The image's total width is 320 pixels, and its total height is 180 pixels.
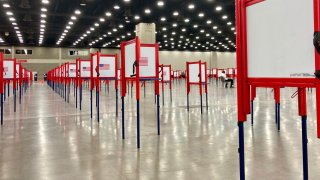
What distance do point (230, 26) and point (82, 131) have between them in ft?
90.9

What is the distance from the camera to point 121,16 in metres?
24.4

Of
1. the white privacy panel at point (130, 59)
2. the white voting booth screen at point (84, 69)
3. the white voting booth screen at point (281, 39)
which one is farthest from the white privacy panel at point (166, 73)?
the white voting booth screen at point (281, 39)

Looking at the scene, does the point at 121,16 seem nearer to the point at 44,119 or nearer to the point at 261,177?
the point at 44,119

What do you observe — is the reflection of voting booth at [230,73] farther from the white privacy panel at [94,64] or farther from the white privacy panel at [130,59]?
the white privacy panel at [130,59]

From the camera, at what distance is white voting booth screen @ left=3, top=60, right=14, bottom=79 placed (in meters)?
9.50

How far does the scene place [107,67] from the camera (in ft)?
25.2

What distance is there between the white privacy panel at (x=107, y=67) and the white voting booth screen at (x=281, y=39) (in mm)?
5751

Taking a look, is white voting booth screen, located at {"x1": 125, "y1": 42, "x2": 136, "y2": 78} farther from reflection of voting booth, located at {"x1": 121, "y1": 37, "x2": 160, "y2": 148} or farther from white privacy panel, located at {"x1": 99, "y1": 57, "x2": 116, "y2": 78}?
white privacy panel, located at {"x1": 99, "y1": 57, "x2": 116, "y2": 78}

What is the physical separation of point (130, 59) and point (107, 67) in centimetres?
267

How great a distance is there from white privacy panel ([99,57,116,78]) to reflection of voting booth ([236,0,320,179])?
→ 5.66 metres

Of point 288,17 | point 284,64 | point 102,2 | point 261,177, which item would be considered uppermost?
point 102,2

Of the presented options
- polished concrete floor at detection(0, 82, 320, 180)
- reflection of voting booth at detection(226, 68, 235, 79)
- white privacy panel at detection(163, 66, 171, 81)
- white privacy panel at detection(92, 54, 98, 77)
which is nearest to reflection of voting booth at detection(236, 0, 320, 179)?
polished concrete floor at detection(0, 82, 320, 180)

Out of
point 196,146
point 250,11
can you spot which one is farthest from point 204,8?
point 250,11

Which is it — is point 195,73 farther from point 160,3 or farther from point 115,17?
point 115,17
